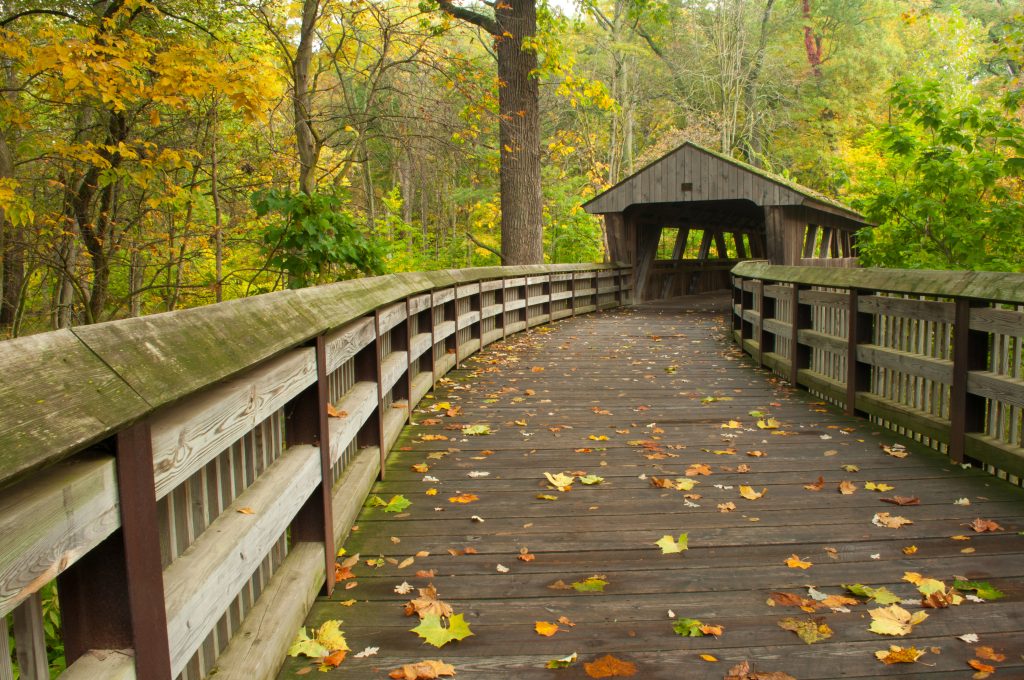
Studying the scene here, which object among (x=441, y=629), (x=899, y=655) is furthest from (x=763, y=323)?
(x=441, y=629)

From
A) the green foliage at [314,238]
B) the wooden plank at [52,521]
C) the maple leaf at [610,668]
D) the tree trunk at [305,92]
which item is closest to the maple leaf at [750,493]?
the maple leaf at [610,668]

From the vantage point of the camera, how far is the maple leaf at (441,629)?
3.08 m

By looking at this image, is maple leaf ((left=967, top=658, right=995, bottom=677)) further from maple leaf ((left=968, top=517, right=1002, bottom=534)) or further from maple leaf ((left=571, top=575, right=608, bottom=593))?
maple leaf ((left=968, top=517, right=1002, bottom=534))

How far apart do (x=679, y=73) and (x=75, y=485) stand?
38.1 meters

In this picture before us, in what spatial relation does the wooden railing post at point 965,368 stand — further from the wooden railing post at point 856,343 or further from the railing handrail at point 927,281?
the wooden railing post at point 856,343

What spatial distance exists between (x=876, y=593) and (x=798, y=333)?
17.9 ft

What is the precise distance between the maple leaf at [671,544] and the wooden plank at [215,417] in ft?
6.38

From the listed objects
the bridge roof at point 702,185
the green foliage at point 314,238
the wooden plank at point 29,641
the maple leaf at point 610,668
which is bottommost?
the maple leaf at point 610,668

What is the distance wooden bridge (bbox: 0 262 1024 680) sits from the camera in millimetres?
1673

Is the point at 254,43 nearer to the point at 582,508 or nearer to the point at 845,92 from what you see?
the point at 582,508

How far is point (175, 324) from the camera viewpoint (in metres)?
2.01

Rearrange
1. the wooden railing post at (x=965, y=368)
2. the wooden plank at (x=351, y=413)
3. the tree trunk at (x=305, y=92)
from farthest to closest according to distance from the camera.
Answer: the tree trunk at (x=305, y=92), the wooden railing post at (x=965, y=368), the wooden plank at (x=351, y=413)

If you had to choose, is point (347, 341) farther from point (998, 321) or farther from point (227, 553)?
point (998, 321)

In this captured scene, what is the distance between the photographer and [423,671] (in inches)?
112
